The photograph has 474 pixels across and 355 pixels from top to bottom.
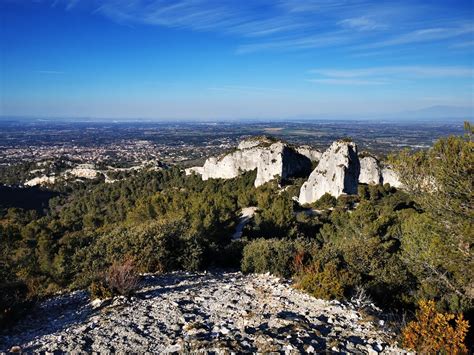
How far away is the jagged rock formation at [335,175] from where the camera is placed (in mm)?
39375

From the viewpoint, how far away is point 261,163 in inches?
1918

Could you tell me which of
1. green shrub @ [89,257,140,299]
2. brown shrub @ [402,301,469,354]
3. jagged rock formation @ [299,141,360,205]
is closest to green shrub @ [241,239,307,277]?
green shrub @ [89,257,140,299]

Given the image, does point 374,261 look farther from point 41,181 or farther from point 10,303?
point 41,181

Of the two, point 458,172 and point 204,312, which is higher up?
point 458,172

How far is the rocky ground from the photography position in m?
6.14

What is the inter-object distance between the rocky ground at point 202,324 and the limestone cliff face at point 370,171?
41.6 metres

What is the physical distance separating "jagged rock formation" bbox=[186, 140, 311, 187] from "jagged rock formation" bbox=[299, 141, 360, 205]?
7255 mm

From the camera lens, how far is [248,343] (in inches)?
242

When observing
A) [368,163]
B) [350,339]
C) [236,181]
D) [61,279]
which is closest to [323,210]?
[368,163]

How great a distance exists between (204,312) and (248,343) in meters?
1.72

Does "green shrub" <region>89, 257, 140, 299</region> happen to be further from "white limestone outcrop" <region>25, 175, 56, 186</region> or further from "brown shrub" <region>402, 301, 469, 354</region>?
"white limestone outcrop" <region>25, 175, 56, 186</region>

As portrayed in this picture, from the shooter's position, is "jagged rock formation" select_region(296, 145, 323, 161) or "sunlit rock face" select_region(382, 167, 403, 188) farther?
"jagged rock formation" select_region(296, 145, 323, 161)

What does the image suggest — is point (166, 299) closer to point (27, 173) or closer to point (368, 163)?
point (368, 163)

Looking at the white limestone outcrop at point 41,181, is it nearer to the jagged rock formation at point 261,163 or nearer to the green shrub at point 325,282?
the jagged rock formation at point 261,163
